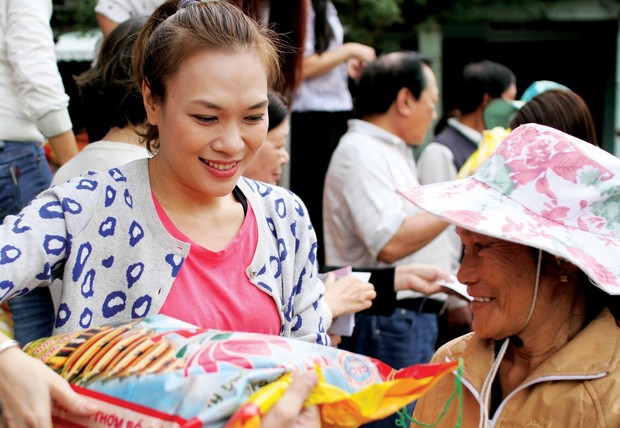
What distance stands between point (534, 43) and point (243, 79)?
347 inches

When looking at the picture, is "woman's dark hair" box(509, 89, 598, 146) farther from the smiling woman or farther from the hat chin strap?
the smiling woman

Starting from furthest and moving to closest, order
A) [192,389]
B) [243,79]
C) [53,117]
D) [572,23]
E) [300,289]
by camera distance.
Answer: [572,23], [53,117], [300,289], [243,79], [192,389]

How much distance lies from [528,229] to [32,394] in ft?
3.71

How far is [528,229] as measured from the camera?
6.67ft

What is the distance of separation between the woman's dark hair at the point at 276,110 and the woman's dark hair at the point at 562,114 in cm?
104

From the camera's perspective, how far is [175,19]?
2.11 meters

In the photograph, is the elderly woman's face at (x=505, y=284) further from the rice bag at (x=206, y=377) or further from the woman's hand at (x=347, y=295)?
the woman's hand at (x=347, y=295)

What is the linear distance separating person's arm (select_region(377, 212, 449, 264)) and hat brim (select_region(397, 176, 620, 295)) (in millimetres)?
1958

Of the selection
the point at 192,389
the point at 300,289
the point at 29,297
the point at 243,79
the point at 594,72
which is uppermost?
the point at 243,79

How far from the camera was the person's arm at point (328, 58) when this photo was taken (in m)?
4.78

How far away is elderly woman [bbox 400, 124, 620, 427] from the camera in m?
2.03

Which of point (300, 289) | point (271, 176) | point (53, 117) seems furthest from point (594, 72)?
point (300, 289)

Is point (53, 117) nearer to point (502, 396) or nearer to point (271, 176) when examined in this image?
point (271, 176)

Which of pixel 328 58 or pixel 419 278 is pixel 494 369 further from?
pixel 328 58
